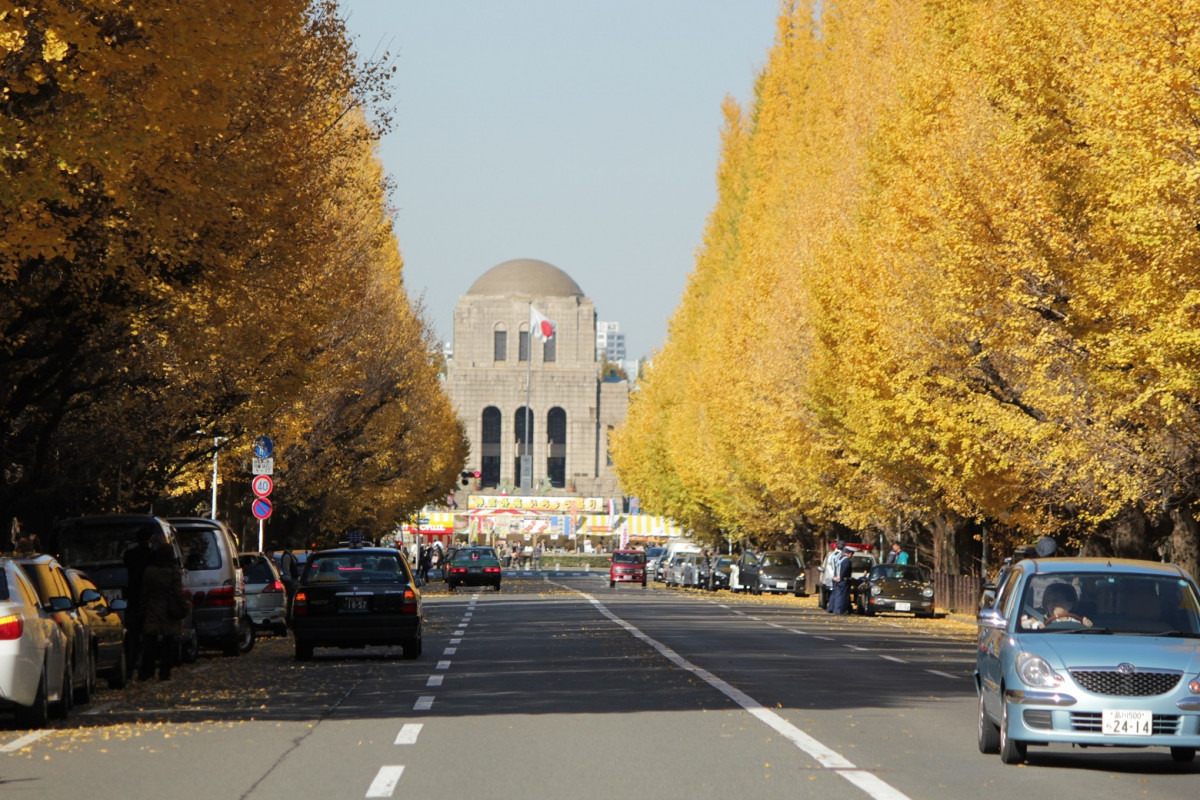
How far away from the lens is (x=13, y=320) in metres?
20.9

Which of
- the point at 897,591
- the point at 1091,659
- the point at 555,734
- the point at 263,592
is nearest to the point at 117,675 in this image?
the point at 555,734

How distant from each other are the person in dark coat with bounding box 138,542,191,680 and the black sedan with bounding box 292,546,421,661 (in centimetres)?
278

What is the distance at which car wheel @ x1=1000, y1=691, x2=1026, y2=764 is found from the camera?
12.1 meters

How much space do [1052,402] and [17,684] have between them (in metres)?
15.6

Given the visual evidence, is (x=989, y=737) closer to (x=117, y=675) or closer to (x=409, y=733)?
(x=409, y=733)

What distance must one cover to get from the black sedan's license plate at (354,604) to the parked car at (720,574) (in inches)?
1665

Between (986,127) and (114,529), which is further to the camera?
(986,127)

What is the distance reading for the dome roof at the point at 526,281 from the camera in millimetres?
152000

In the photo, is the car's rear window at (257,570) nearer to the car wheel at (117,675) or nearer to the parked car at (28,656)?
the car wheel at (117,675)

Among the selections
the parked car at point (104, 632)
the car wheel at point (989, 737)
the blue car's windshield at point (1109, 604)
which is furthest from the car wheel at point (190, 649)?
the blue car's windshield at point (1109, 604)

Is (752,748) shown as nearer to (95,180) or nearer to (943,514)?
(95,180)

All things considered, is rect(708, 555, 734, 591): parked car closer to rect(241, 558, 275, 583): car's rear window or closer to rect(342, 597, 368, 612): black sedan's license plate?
rect(241, 558, 275, 583): car's rear window

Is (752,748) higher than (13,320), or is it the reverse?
(13,320)

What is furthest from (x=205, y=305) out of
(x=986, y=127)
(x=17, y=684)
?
(x=986, y=127)
